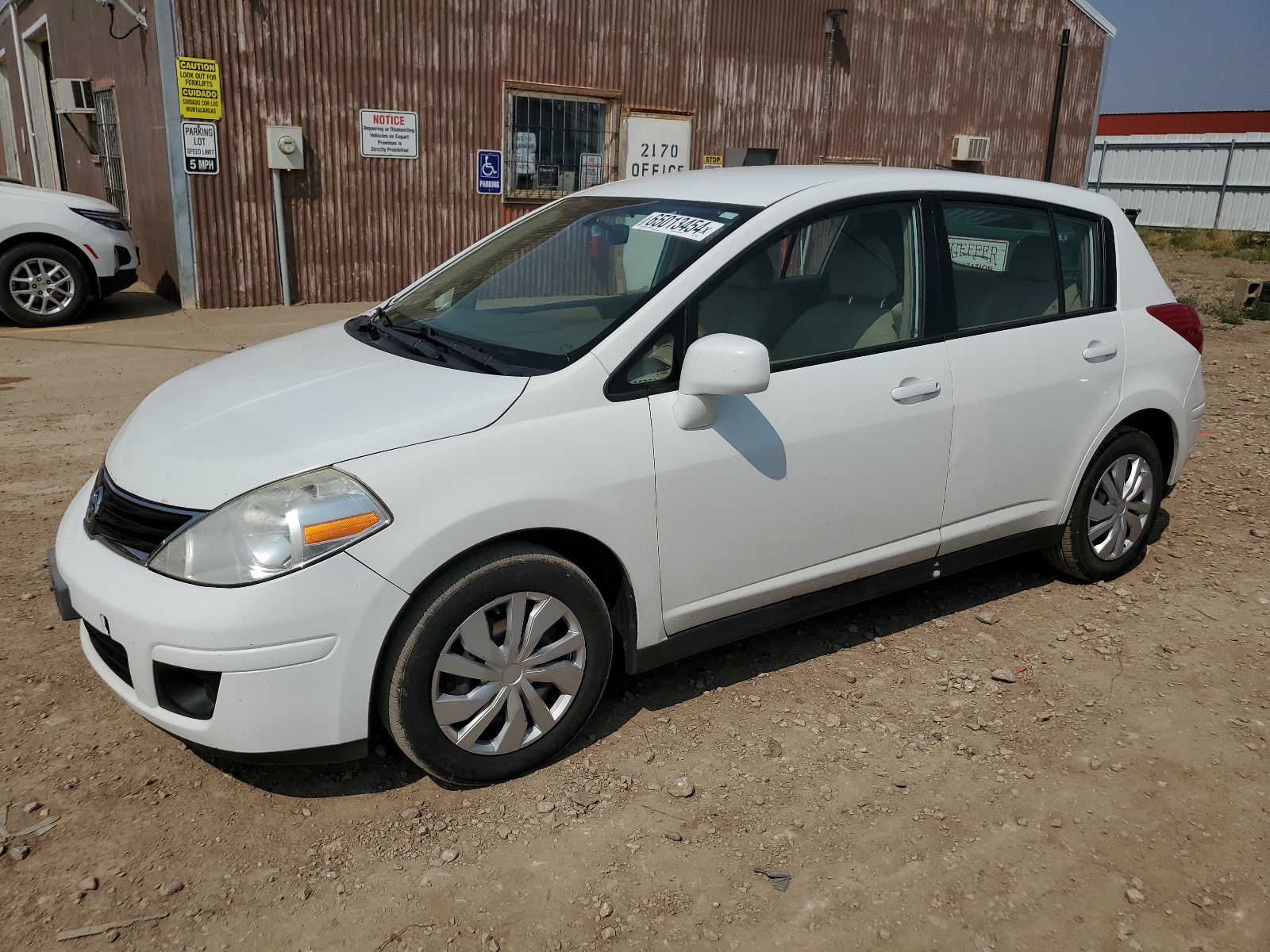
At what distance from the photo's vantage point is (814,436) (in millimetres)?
3277

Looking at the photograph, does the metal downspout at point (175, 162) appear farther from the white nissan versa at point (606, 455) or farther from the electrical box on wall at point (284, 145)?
the white nissan versa at point (606, 455)

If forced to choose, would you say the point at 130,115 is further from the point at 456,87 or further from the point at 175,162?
the point at 456,87

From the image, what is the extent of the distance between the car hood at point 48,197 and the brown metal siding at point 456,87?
40.1 inches

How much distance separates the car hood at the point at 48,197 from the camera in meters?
9.03

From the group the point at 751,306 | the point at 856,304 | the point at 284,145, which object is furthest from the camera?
the point at 284,145

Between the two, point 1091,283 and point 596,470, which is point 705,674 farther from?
point 1091,283

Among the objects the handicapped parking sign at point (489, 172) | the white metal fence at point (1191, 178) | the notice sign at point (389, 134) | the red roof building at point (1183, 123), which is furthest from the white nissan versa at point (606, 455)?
the red roof building at point (1183, 123)

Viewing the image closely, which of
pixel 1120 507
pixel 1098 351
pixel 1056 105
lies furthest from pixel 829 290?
pixel 1056 105

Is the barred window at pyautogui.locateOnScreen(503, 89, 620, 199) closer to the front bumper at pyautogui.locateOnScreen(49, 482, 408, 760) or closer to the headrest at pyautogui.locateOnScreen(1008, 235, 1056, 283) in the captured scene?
the headrest at pyautogui.locateOnScreen(1008, 235, 1056, 283)

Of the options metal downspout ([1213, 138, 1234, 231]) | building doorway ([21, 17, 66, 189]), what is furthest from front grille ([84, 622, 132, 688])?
metal downspout ([1213, 138, 1234, 231])

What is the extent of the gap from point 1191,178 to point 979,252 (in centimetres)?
2848

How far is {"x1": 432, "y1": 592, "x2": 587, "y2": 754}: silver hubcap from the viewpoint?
2791 millimetres

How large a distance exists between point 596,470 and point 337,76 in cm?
947

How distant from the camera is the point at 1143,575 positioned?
185 inches
